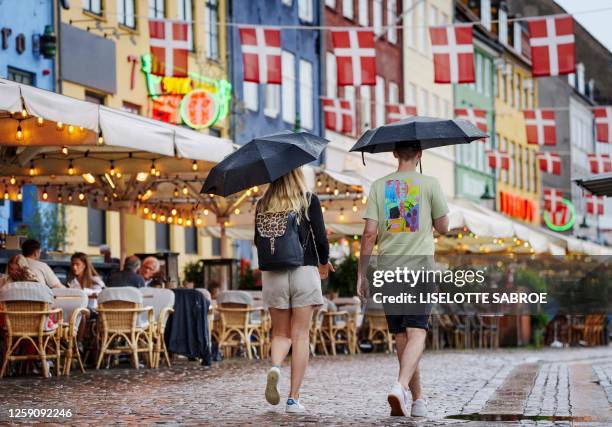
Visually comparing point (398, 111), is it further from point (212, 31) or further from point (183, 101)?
point (183, 101)

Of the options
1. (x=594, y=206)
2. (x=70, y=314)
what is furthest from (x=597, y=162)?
(x=70, y=314)

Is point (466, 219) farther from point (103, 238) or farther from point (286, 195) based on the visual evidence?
point (286, 195)

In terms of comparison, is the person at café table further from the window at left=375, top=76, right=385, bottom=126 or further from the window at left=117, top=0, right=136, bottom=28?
the window at left=375, top=76, right=385, bottom=126

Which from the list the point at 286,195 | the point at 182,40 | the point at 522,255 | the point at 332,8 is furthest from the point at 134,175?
the point at 332,8

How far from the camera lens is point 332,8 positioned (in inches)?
1940

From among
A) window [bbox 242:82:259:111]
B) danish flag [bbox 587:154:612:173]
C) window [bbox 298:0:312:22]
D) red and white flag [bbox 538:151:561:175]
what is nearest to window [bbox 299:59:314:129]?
window [bbox 298:0:312:22]

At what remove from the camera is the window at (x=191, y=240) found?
38125mm

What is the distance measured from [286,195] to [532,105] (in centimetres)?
7340

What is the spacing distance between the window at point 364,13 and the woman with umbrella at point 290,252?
41.5 meters

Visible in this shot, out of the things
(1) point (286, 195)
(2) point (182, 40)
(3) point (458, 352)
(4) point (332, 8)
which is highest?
(4) point (332, 8)

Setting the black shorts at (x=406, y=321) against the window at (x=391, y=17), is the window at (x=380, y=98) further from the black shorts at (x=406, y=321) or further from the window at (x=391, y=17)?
the black shorts at (x=406, y=321)

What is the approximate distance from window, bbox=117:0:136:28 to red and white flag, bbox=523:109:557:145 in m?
10.6

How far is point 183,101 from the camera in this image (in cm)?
3372

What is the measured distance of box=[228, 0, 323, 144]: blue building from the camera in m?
40.2
